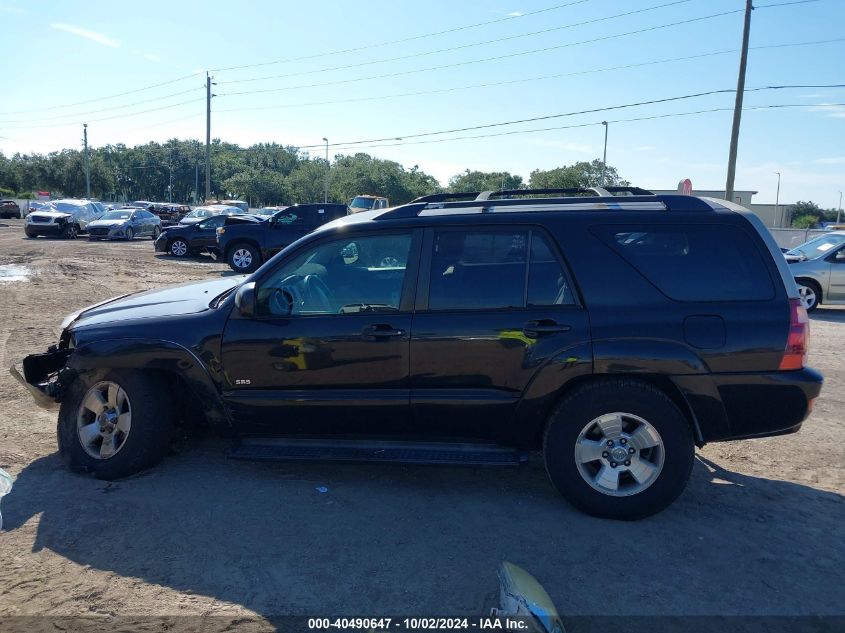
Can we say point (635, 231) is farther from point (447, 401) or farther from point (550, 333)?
point (447, 401)

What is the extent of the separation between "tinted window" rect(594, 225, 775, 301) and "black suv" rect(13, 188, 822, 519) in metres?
0.01

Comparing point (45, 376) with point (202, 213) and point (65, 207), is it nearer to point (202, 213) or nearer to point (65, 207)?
point (202, 213)

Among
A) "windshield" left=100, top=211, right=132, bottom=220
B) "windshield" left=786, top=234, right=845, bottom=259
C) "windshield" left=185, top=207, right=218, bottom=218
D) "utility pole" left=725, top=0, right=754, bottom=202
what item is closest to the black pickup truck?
"windshield" left=786, top=234, right=845, bottom=259

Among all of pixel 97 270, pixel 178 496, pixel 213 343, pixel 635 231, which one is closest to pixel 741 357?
pixel 635 231

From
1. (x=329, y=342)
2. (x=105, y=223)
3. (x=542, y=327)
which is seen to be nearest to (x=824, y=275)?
(x=542, y=327)

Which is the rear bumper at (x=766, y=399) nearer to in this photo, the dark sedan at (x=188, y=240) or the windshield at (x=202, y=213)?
the dark sedan at (x=188, y=240)

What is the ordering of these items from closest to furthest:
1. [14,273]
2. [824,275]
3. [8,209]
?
1. [824,275]
2. [14,273]
3. [8,209]

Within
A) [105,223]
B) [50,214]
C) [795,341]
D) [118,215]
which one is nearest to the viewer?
[795,341]

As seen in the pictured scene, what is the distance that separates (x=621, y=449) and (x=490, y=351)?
98cm

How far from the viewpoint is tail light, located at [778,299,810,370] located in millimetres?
3951

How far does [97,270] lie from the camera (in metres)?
17.2

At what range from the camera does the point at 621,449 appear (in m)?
4.07

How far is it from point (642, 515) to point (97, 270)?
1649 cm

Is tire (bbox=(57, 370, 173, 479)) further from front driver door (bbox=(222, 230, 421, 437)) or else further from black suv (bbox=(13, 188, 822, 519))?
front driver door (bbox=(222, 230, 421, 437))
